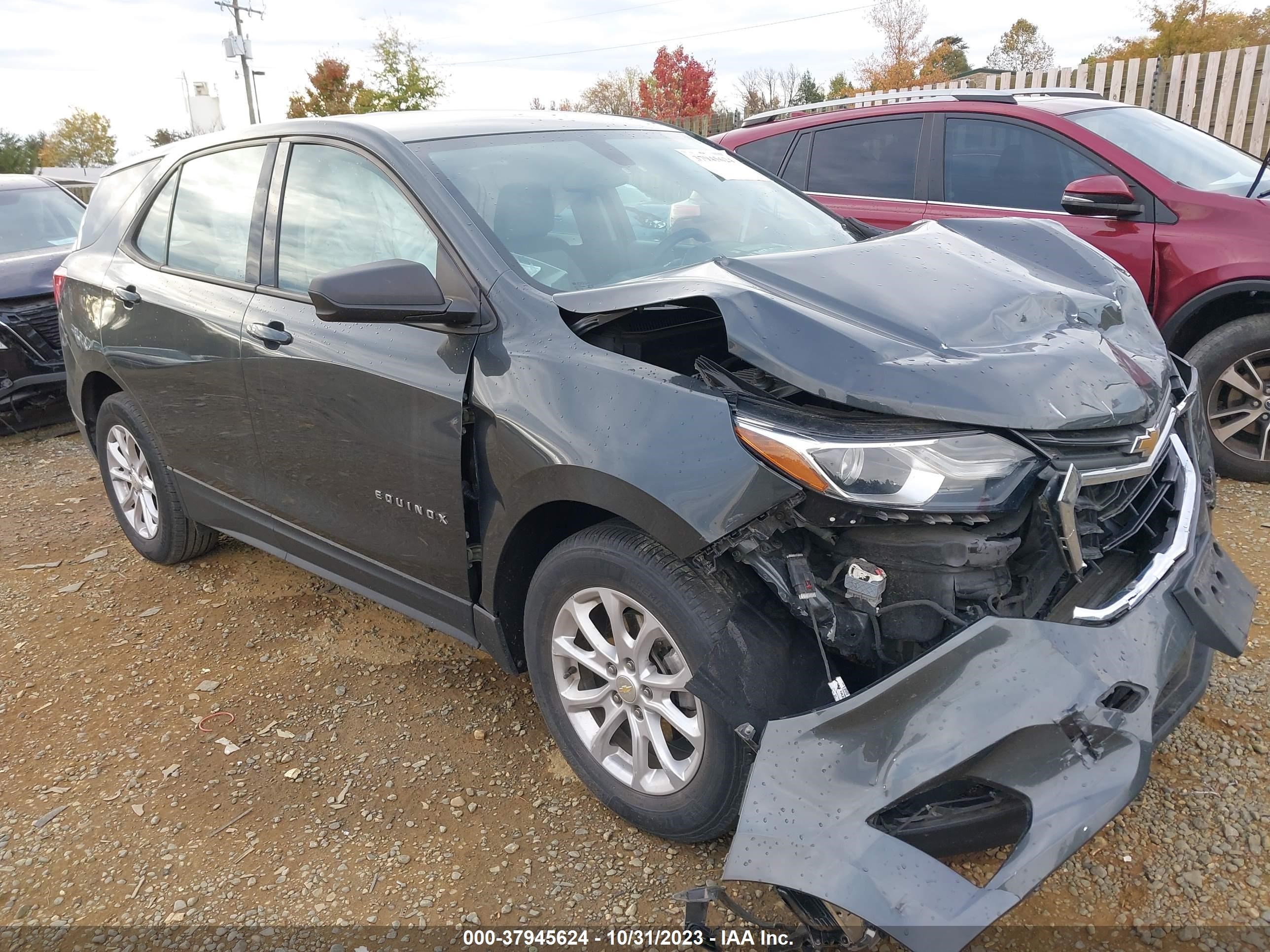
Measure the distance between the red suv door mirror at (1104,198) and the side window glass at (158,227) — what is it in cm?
401

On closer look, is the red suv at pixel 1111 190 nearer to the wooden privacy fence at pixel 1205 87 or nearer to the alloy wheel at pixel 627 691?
the alloy wheel at pixel 627 691

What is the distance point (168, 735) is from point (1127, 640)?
2885mm

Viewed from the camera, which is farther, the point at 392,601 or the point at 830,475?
the point at 392,601

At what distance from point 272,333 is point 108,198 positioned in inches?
72.8

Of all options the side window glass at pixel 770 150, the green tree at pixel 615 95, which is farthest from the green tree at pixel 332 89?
the side window glass at pixel 770 150

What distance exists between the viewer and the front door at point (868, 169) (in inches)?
205

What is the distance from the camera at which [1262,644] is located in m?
3.02

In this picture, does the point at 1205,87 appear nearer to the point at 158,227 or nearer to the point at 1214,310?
the point at 1214,310

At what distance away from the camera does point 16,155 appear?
39.2 metres

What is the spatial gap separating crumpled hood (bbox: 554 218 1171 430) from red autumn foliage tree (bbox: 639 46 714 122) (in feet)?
106

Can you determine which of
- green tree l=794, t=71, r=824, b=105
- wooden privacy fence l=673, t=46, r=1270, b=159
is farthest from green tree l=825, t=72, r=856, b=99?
wooden privacy fence l=673, t=46, r=1270, b=159

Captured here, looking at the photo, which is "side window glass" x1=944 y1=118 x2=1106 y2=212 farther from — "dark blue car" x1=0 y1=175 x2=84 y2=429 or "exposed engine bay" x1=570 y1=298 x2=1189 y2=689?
"dark blue car" x1=0 y1=175 x2=84 y2=429

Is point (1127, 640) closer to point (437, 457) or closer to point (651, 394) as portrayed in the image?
point (651, 394)

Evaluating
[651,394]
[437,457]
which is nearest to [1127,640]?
[651,394]
